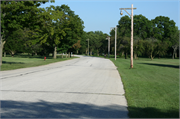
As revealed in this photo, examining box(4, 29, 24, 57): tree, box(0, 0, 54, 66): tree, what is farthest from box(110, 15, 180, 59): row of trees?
box(0, 0, 54, 66): tree

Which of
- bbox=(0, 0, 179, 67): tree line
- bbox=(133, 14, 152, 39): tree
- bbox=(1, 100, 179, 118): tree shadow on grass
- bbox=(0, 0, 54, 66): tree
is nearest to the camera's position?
bbox=(1, 100, 179, 118): tree shadow on grass

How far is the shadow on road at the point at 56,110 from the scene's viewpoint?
20.2 feet

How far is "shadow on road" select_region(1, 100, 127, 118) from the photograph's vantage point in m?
6.17

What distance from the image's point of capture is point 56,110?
6.70 meters

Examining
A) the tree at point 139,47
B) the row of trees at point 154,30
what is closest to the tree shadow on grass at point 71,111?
the tree at point 139,47

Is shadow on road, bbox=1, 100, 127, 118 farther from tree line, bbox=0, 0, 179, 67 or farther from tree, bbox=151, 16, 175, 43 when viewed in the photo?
tree, bbox=151, 16, 175, 43

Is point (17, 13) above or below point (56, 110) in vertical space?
above

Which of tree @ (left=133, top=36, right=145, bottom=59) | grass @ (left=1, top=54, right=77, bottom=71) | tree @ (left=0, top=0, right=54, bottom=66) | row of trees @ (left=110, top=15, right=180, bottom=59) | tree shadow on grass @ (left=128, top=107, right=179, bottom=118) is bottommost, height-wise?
tree shadow on grass @ (left=128, top=107, right=179, bottom=118)

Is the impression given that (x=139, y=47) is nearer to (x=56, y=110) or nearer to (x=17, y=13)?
(x=17, y=13)

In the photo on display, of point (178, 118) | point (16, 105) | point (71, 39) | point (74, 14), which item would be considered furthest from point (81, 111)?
point (74, 14)

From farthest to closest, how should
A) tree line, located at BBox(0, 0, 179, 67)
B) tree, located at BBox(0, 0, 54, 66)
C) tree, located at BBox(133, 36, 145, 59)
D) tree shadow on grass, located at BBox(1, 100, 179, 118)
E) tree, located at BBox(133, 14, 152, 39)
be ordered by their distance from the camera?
1. tree, located at BBox(133, 14, 152, 39)
2. tree, located at BBox(133, 36, 145, 59)
3. tree line, located at BBox(0, 0, 179, 67)
4. tree, located at BBox(0, 0, 54, 66)
5. tree shadow on grass, located at BBox(1, 100, 179, 118)

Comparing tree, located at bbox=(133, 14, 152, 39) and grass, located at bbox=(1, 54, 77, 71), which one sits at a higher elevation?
tree, located at bbox=(133, 14, 152, 39)

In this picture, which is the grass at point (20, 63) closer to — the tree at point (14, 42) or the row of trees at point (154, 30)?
the tree at point (14, 42)

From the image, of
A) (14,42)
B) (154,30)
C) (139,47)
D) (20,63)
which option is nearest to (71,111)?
(20,63)
